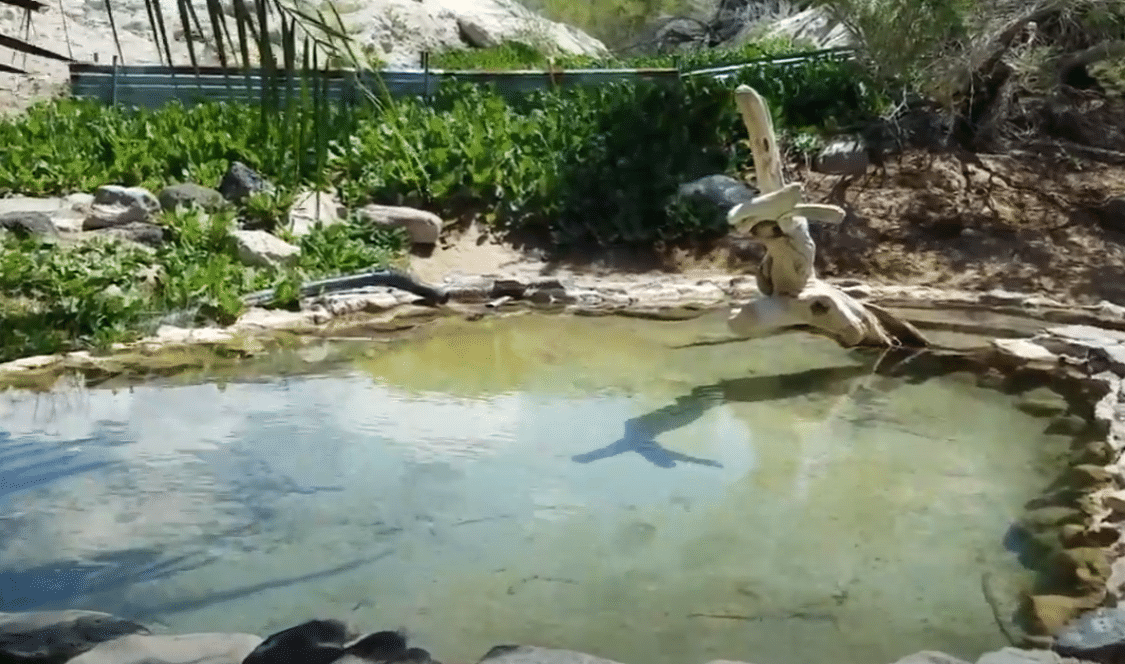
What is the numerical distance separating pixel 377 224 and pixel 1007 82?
4.71 metres

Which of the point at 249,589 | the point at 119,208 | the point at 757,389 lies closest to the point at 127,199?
the point at 119,208

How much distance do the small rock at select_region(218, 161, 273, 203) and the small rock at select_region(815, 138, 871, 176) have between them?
407 centimetres

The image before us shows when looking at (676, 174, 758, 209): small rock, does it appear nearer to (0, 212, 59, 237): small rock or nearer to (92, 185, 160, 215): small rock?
(92, 185, 160, 215): small rock

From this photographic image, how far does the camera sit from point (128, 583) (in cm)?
342

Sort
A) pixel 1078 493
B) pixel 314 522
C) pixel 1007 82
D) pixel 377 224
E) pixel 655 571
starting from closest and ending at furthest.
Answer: pixel 655 571
pixel 314 522
pixel 1078 493
pixel 377 224
pixel 1007 82

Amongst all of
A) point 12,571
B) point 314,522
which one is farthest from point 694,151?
point 12,571

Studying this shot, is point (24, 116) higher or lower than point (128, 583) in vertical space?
higher

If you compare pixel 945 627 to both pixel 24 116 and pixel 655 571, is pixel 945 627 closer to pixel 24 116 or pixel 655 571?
pixel 655 571

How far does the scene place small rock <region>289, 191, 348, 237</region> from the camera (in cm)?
835

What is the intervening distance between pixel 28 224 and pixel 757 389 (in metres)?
4.65

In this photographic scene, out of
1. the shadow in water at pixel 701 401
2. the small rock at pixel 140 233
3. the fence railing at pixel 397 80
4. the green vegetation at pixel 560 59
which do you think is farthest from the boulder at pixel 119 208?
the green vegetation at pixel 560 59

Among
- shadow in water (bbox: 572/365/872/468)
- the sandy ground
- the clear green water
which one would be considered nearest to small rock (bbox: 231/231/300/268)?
the sandy ground

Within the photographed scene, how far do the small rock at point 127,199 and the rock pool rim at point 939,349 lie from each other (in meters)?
1.74

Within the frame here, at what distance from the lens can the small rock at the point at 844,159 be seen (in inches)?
383
